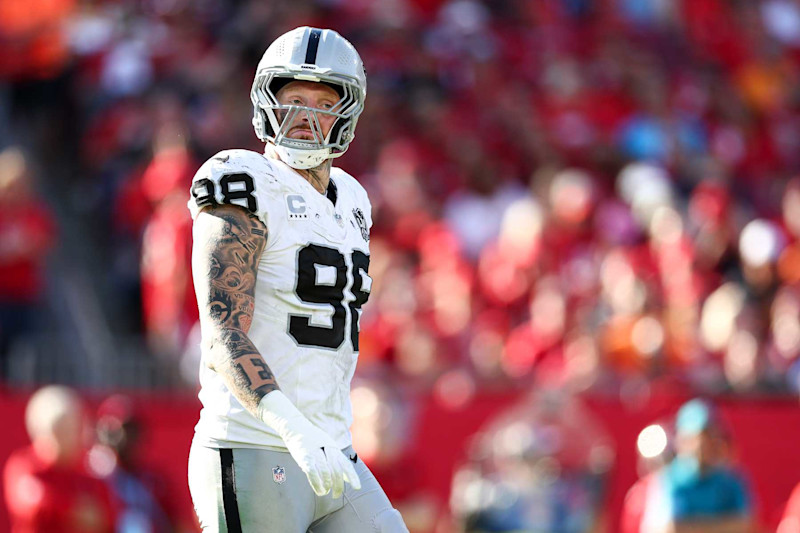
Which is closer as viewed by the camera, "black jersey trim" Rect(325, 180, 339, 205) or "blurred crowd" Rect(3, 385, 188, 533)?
"black jersey trim" Rect(325, 180, 339, 205)

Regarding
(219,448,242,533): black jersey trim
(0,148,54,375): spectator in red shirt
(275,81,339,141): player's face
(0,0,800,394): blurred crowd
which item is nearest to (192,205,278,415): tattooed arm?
(219,448,242,533): black jersey trim

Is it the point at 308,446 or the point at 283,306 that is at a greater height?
the point at 283,306

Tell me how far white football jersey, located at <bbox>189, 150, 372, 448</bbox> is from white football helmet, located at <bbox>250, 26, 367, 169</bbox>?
0.25 ft

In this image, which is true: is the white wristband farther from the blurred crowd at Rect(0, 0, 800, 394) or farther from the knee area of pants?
the blurred crowd at Rect(0, 0, 800, 394)

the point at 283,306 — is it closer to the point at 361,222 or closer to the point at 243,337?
the point at 243,337

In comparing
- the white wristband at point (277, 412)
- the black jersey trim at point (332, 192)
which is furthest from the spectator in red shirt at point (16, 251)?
the white wristband at point (277, 412)

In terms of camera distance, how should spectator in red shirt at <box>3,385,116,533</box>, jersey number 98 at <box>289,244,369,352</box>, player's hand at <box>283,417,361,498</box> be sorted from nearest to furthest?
player's hand at <box>283,417,361,498</box> → jersey number 98 at <box>289,244,369,352</box> → spectator in red shirt at <box>3,385,116,533</box>

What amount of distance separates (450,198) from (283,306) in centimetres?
743

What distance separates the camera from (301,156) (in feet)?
12.7

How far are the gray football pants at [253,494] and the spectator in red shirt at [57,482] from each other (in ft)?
11.6

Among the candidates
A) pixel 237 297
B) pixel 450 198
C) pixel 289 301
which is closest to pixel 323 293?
pixel 289 301

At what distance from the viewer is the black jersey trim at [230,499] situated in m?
3.59

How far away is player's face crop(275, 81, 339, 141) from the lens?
3883mm

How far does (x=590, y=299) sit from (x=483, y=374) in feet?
3.27
